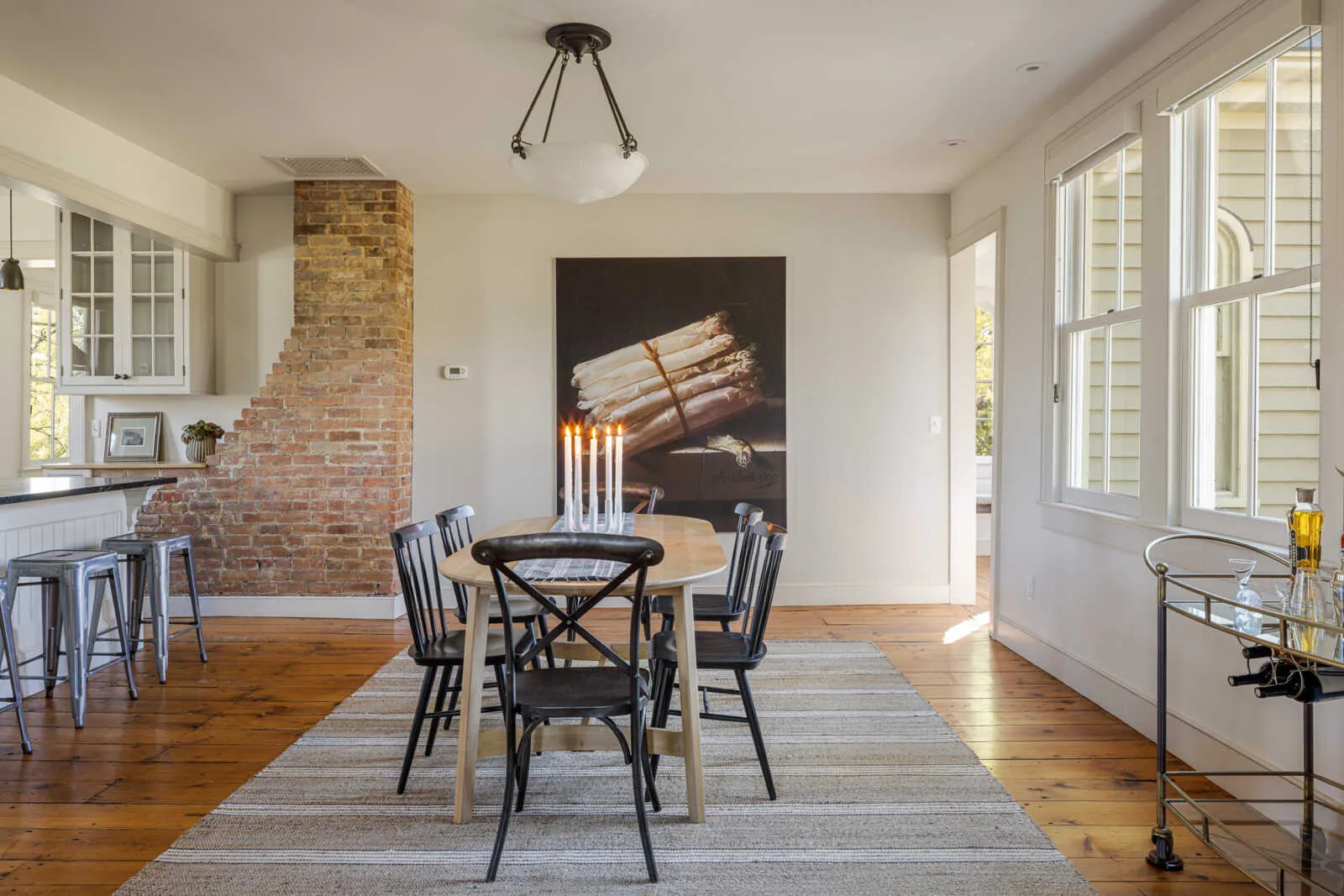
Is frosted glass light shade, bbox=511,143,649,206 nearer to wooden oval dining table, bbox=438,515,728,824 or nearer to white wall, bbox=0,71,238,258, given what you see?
wooden oval dining table, bbox=438,515,728,824

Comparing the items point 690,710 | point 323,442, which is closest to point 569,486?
point 690,710

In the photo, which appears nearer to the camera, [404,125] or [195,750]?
[195,750]

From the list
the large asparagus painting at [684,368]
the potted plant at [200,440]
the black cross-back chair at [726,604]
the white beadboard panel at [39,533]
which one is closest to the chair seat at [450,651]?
the black cross-back chair at [726,604]

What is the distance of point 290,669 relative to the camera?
158 inches

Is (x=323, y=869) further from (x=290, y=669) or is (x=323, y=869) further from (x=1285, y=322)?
(x=1285, y=322)

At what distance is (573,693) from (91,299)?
4504 mm

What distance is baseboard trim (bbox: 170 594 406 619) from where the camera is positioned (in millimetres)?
5070

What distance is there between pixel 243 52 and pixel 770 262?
3.03m

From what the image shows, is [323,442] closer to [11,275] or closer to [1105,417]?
[11,275]

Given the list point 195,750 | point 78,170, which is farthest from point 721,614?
point 78,170

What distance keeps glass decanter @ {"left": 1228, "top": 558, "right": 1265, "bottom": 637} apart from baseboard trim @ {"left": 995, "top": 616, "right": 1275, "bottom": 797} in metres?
0.78

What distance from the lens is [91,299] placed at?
5.10 m

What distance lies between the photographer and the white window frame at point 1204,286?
2600mm

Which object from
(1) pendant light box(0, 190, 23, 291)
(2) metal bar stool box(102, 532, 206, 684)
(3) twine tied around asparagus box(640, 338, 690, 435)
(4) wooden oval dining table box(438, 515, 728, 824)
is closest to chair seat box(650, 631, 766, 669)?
(4) wooden oval dining table box(438, 515, 728, 824)
